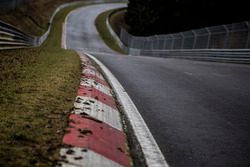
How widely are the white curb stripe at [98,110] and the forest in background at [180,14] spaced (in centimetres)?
3198

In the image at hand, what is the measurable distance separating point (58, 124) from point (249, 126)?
2675 millimetres

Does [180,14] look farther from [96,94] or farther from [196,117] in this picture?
[196,117]

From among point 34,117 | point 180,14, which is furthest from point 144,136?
point 180,14

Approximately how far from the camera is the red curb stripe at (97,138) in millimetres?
3312

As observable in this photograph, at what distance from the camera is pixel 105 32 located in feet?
208

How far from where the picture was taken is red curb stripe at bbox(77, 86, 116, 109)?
18.1 feet

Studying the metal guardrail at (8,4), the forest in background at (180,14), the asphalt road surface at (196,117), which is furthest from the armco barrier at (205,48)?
the metal guardrail at (8,4)

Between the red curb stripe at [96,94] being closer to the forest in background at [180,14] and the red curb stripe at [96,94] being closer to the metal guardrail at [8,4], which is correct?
Answer: the forest in background at [180,14]

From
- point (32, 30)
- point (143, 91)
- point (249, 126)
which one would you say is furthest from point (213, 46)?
point (32, 30)

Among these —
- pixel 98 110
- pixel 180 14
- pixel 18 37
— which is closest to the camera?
pixel 98 110

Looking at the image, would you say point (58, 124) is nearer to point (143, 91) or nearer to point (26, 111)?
point (26, 111)

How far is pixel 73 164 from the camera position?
9.37 feet

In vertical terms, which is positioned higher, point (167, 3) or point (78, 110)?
point (167, 3)

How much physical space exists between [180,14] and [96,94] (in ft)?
126
